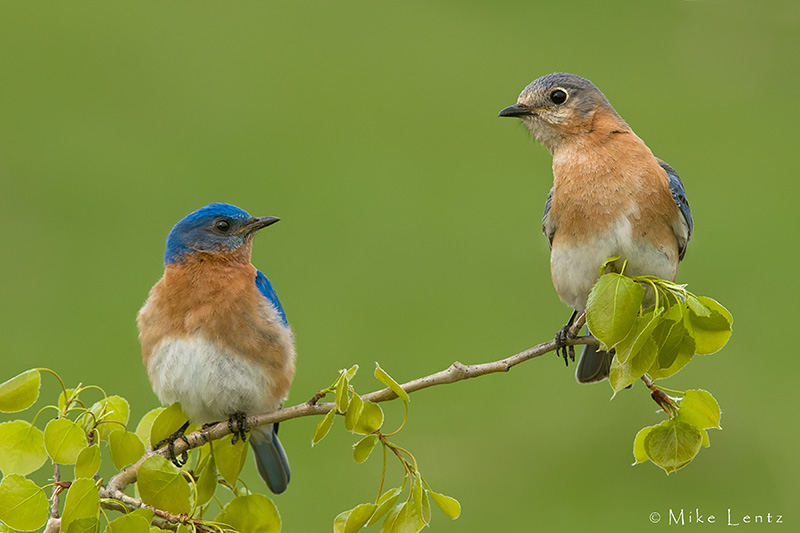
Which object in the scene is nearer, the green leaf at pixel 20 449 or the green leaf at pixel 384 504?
the green leaf at pixel 384 504

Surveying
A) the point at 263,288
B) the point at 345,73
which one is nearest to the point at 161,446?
the point at 263,288

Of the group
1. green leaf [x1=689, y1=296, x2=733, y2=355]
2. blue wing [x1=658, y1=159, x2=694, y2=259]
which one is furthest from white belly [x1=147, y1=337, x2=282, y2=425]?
green leaf [x1=689, y1=296, x2=733, y2=355]

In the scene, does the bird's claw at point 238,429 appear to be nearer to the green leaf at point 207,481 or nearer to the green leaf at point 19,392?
the green leaf at point 207,481

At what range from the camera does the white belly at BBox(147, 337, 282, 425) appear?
5.09 metres

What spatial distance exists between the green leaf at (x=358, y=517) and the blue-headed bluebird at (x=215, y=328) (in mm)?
1901

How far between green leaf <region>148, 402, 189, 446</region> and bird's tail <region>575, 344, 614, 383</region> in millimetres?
2229

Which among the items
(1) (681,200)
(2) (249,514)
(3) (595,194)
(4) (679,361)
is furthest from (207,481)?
(1) (681,200)

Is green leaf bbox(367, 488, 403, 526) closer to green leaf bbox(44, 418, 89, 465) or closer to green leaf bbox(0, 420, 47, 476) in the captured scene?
green leaf bbox(44, 418, 89, 465)

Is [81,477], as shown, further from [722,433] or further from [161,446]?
[722,433]

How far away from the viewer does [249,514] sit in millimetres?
3525

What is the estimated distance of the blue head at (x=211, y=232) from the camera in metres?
5.48

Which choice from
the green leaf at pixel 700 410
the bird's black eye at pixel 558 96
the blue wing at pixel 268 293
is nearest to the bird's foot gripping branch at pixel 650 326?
the green leaf at pixel 700 410

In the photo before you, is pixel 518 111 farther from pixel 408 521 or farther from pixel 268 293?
pixel 408 521

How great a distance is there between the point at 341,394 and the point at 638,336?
82 centimetres
